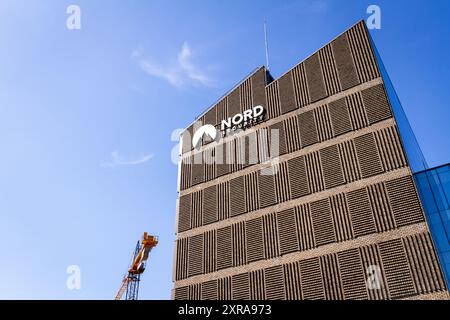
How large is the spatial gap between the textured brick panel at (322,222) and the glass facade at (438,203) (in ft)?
23.3

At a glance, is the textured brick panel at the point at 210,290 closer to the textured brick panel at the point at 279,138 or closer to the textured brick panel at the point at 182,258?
the textured brick panel at the point at 182,258

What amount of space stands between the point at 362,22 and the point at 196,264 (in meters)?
28.5

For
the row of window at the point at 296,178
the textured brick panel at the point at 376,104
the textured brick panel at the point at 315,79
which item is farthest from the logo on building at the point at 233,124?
the textured brick panel at the point at 376,104

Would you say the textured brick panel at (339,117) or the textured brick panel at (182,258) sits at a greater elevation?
the textured brick panel at (339,117)

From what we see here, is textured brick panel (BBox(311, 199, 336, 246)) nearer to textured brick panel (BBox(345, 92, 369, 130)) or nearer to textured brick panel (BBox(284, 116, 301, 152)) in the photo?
textured brick panel (BBox(284, 116, 301, 152))

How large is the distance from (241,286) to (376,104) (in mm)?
19581

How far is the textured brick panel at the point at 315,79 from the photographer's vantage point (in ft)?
125

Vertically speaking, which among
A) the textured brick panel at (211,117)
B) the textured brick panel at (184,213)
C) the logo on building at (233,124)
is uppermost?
the textured brick panel at (211,117)

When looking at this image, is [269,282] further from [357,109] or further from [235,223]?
[357,109]

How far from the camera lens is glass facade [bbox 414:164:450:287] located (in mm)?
28703

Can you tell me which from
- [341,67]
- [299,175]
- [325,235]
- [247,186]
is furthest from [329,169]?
[341,67]

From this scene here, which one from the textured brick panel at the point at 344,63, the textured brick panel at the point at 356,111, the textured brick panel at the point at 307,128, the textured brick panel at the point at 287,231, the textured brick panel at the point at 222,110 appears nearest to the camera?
the textured brick panel at the point at 287,231

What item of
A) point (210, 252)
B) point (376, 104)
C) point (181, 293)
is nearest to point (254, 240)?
point (210, 252)

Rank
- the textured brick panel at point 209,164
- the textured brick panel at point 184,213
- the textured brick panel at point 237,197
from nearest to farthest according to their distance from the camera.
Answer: the textured brick panel at point 237,197 → the textured brick panel at point 184,213 → the textured brick panel at point 209,164
